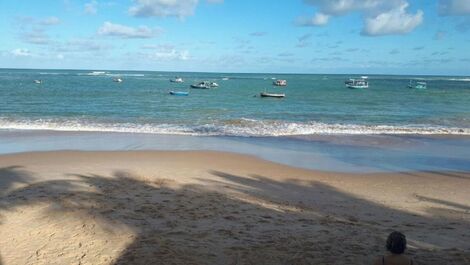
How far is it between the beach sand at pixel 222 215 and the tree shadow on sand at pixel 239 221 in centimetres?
2

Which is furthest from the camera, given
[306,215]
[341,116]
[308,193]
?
[341,116]

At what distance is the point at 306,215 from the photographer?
8672 millimetres

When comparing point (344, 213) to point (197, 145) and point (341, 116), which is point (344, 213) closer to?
→ point (197, 145)

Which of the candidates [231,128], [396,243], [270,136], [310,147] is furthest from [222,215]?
[231,128]

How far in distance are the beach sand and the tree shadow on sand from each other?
0.8 inches

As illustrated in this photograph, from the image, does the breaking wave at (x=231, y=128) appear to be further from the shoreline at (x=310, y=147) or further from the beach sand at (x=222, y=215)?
the beach sand at (x=222, y=215)

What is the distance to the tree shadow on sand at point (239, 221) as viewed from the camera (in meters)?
6.64

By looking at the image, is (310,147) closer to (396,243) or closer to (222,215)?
(222,215)

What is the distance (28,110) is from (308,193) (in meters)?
29.5

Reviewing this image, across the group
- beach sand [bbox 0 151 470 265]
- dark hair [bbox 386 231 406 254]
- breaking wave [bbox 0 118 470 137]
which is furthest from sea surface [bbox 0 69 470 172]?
dark hair [bbox 386 231 406 254]

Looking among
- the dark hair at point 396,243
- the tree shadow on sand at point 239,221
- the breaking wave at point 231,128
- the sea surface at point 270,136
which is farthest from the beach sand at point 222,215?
the breaking wave at point 231,128

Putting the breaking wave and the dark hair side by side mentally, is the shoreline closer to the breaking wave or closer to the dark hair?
the breaking wave

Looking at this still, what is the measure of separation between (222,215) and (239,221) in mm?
457

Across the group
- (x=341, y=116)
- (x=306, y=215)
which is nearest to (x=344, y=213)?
(x=306, y=215)
